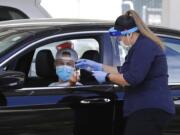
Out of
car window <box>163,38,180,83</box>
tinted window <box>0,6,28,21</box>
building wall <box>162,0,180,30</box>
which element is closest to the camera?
car window <box>163,38,180,83</box>

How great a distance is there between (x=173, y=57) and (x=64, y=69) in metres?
1.01

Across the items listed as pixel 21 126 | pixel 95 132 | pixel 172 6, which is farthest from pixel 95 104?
pixel 172 6

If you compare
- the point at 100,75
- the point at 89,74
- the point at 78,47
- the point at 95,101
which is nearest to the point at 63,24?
the point at 78,47

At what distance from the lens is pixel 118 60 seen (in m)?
5.61

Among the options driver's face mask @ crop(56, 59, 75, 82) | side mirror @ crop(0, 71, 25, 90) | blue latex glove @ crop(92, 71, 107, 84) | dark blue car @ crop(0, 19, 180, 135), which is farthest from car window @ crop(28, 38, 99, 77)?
blue latex glove @ crop(92, 71, 107, 84)

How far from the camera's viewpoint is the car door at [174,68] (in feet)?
18.5

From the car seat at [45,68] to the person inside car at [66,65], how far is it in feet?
0.18

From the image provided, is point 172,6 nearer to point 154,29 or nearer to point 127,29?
point 154,29

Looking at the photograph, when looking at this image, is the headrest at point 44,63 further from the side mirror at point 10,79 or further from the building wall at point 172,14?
the building wall at point 172,14

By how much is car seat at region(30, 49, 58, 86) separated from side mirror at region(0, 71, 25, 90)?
368 millimetres

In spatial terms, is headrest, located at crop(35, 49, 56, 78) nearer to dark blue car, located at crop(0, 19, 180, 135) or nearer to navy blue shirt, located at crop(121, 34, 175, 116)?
dark blue car, located at crop(0, 19, 180, 135)

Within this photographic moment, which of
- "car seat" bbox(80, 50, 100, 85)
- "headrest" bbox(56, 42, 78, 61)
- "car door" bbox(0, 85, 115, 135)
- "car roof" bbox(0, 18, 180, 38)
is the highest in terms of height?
"car roof" bbox(0, 18, 180, 38)

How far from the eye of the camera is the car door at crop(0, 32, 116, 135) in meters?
5.14

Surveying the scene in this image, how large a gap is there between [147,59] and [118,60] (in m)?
0.85
